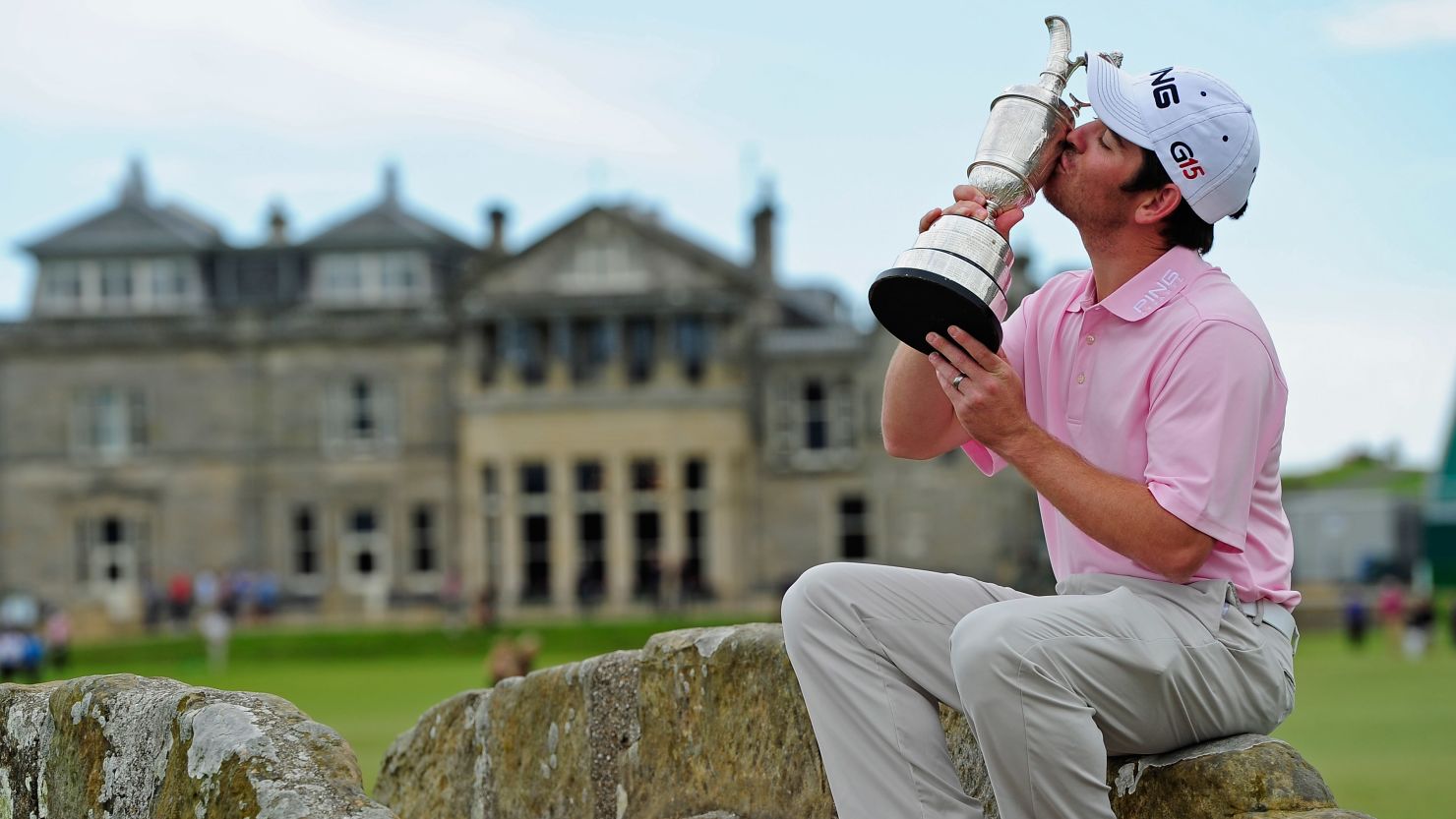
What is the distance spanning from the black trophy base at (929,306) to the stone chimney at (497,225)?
51989mm

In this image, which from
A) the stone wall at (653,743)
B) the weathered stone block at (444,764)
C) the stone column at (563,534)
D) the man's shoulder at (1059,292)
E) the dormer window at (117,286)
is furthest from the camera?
the dormer window at (117,286)

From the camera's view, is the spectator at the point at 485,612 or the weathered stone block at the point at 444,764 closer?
the weathered stone block at the point at 444,764

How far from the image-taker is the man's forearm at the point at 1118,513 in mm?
3404

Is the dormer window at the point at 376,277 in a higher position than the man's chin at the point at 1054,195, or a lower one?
higher

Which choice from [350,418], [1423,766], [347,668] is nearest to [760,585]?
[350,418]

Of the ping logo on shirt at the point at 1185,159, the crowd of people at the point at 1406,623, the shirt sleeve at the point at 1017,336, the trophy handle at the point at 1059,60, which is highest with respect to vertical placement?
the trophy handle at the point at 1059,60

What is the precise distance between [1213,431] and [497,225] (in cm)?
5282

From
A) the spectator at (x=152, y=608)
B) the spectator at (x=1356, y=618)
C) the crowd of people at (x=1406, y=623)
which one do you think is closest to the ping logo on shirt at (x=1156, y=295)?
the crowd of people at (x=1406, y=623)

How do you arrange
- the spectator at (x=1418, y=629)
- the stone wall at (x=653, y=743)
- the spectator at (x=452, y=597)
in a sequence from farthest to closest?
the spectator at (x=452, y=597)
the spectator at (x=1418, y=629)
the stone wall at (x=653, y=743)

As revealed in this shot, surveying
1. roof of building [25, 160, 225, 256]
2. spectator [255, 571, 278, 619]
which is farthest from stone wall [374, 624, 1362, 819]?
roof of building [25, 160, 225, 256]

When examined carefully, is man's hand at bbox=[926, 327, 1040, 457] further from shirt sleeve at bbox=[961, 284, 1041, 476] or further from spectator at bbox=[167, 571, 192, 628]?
spectator at bbox=[167, 571, 192, 628]

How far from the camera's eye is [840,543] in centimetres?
5238

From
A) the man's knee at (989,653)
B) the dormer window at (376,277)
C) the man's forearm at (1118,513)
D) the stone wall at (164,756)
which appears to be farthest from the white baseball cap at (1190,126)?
the dormer window at (376,277)

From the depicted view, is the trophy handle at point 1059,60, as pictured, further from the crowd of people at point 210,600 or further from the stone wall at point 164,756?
the crowd of people at point 210,600
